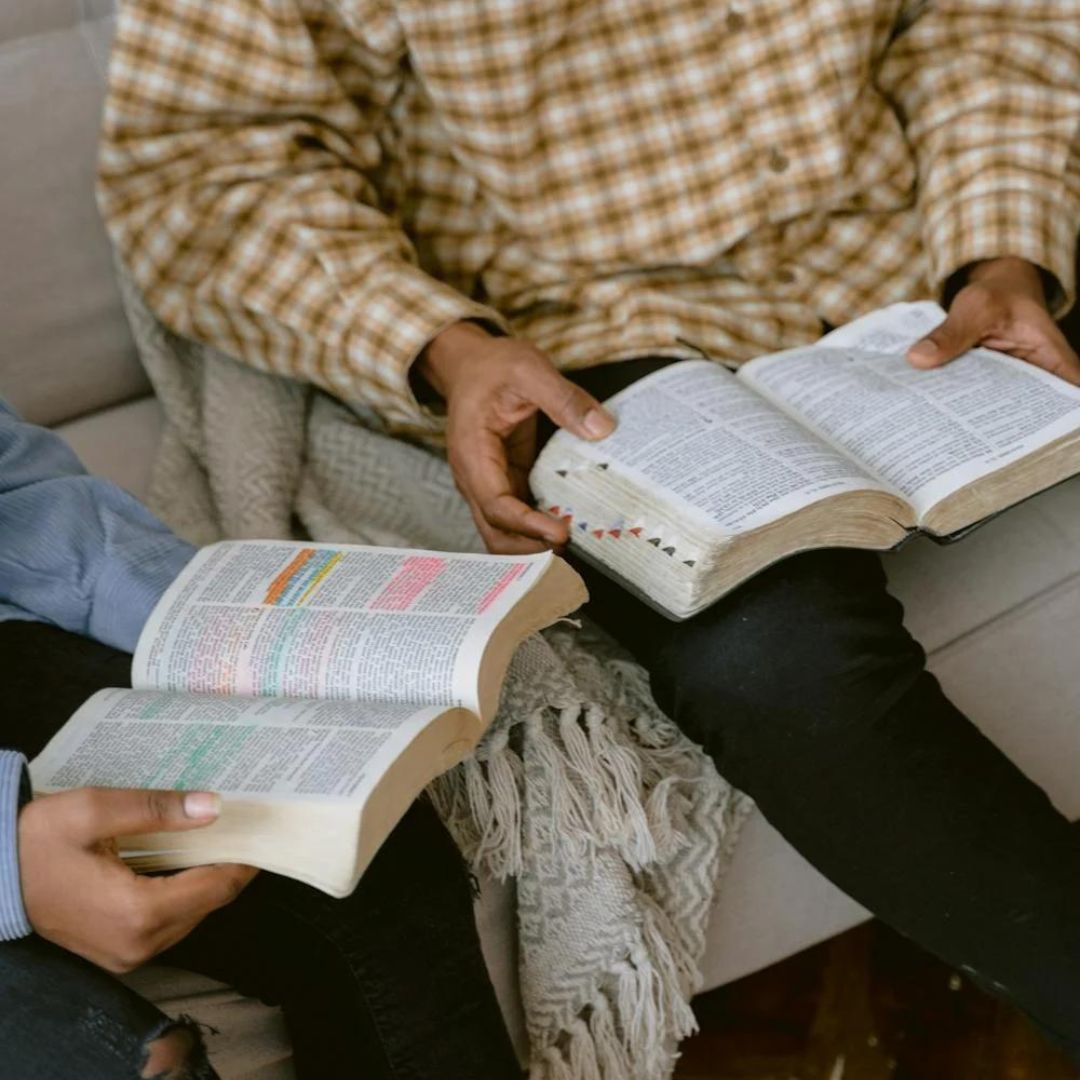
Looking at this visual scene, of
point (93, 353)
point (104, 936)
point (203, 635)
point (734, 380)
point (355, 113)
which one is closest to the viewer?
point (104, 936)

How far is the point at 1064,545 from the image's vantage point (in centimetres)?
101

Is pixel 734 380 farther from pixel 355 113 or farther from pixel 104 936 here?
pixel 104 936

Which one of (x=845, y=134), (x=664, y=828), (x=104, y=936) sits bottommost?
(x=664, y=828)

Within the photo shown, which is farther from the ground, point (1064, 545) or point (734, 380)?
point (734, 380)

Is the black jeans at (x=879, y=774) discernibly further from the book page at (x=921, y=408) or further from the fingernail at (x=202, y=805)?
the fingernail at (x=202, y=805)

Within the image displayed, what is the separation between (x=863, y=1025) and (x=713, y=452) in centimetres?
53

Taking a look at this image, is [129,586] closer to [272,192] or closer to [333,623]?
[333,623]

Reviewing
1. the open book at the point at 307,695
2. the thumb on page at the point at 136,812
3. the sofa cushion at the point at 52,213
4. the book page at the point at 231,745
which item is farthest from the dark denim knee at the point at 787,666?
the sofa cushion at the point at 52,213

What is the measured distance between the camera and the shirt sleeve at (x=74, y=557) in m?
0.84

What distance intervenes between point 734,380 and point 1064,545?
0.29 metres

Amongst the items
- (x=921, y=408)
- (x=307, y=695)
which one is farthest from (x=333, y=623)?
(x=921, y=408)

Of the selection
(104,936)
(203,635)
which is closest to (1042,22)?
(203,635)

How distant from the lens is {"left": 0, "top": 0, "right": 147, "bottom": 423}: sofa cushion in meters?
1.11

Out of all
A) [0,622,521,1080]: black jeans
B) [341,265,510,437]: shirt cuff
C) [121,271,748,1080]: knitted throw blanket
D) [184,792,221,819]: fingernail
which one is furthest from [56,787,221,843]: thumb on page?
[341,265,510,437]: shirt cuff
